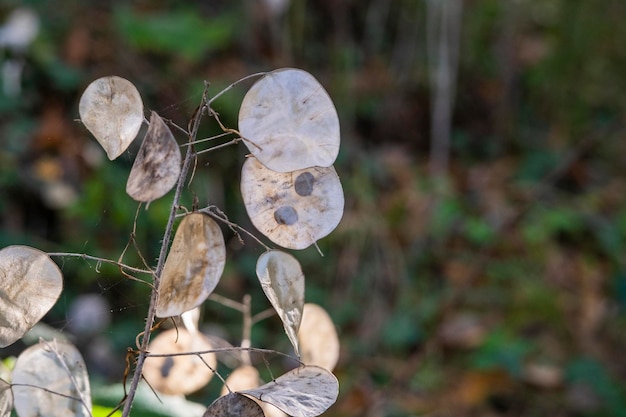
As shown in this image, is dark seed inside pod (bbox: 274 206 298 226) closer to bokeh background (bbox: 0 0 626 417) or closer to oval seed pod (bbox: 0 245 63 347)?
oval seed pod (bbox: 0 245 63 347)

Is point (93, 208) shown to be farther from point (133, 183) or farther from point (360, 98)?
point (133, 183)

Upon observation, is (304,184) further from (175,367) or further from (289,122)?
(175,367)

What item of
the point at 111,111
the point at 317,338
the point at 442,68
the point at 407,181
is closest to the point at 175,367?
the point at 317,338

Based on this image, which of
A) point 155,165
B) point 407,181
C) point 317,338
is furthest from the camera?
point 407,181

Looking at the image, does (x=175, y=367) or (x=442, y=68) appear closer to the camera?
(x=175, y=367)

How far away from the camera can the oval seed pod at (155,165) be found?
344 mm

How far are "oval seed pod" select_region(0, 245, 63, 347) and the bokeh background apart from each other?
3.13 feet

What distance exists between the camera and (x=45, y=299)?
1.26 ft

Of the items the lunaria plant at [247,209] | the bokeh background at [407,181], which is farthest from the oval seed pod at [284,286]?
the bokeh background at [407,181]

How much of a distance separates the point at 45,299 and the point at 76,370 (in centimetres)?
7

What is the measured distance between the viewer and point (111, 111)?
1.23 feet

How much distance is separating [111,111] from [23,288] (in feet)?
0.30

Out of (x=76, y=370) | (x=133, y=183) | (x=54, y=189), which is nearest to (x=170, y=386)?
(x=76, y=370)

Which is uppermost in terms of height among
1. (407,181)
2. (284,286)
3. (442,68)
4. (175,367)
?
(284,286)
